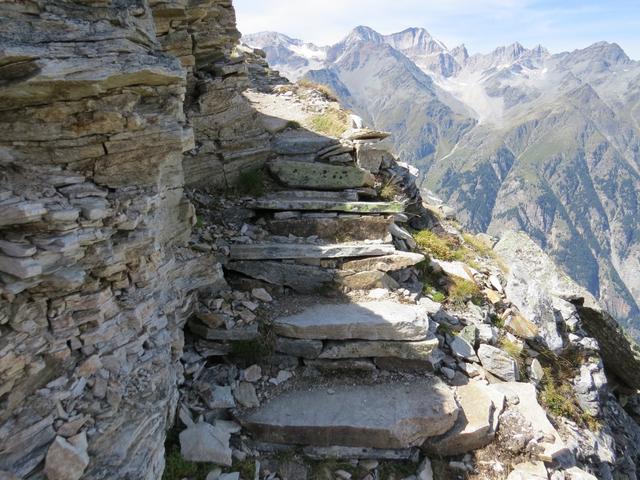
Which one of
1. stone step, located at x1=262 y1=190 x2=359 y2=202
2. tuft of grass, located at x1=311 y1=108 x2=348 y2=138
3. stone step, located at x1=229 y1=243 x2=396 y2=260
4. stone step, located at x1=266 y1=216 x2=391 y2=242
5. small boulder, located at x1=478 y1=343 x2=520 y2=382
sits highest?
tuft of grass, located at x1=311 y1=108 x2=348 y2=138

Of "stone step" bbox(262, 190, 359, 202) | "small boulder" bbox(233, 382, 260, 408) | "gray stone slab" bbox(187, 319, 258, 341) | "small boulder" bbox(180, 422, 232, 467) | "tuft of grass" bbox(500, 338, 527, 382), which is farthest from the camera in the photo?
"stone step" bbox(262, 190, 359, 202)

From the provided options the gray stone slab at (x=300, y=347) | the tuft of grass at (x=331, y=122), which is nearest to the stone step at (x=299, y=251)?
the gray stone slab at (x=300, y=347)

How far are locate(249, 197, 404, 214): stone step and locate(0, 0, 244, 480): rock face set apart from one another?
17.7 ft

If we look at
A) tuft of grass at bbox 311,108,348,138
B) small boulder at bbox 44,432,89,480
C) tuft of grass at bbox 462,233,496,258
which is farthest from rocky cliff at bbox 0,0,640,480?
tuft of grass at bbox 462,233,496,258

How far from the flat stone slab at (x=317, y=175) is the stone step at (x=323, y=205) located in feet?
3.77

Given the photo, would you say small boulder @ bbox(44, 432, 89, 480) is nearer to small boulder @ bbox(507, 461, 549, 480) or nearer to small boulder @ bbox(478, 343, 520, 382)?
small boulder @ bbox(507, 461, 549, 480)

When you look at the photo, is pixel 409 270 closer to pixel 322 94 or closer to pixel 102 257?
pixel 102 257

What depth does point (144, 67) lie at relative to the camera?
8945 millimetres

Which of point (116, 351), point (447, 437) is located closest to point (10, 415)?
point (116, 351)

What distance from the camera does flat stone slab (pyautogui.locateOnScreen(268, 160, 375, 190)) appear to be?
57.9ft

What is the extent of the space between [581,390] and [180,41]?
61.9ft

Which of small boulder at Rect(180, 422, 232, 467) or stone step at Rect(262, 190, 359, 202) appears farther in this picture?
stone step at Rect(262, 190, 359, 202)

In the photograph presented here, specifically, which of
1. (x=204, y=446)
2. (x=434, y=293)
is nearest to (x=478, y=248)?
(x=434, y=293)

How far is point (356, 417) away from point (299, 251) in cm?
540
